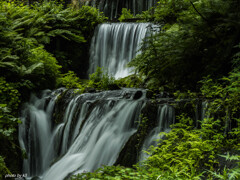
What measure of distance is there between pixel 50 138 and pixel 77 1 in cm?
1380

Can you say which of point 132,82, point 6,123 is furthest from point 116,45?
point 6,123

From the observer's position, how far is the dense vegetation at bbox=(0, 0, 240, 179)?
10.8ft

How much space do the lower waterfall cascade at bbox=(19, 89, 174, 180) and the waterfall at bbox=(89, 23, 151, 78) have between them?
183 inches

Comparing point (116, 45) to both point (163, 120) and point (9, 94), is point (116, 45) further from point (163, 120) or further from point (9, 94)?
point (163, 120)

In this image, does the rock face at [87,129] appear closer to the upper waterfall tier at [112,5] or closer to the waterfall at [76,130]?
the waterfall at [76,130]

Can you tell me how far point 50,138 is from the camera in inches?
291

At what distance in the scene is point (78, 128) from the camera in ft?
22.3

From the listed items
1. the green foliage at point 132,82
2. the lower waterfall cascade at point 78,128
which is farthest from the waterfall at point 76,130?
the green foliage at point 132,82

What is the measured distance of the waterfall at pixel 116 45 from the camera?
1193 centimetres

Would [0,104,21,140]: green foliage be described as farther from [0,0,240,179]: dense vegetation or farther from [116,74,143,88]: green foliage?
[116,74,143,88]: green foliage

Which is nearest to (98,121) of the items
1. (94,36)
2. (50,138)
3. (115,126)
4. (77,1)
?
(115,126)

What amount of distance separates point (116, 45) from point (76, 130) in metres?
6.79

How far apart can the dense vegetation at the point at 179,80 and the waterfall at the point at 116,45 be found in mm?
2325

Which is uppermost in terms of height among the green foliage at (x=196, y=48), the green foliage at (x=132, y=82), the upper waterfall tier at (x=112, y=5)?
the upper waterfall tier at (x=112, y=5)
